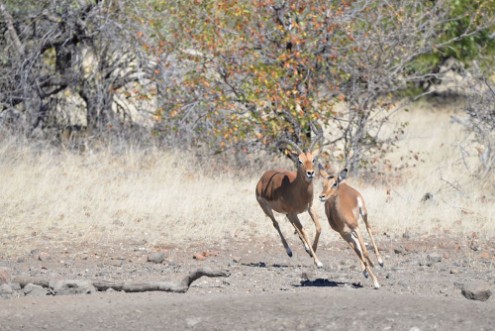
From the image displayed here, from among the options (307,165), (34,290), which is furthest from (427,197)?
(34,290)

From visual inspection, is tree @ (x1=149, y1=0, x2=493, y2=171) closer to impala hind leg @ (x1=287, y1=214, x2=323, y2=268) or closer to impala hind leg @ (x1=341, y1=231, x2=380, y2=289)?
impala hind leg @ (x1=287, y1=214, x2=323, y2=268)

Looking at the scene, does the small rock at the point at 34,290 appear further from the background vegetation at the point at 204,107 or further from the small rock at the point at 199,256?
the background vegetation at the point at 204,107

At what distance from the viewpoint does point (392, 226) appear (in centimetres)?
1240

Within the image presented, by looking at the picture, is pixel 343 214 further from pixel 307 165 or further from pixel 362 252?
pixel 307 165

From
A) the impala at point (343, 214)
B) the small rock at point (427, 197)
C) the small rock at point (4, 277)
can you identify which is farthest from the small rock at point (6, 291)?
the small rock at point (427, 197)

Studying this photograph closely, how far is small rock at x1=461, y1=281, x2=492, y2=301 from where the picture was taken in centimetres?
857

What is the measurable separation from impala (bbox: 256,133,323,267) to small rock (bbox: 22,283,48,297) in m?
2.78

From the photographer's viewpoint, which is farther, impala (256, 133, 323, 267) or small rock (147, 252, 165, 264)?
small rock (147, 252, 165, 264)

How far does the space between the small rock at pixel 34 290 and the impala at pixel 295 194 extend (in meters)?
2.78

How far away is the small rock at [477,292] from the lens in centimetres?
857

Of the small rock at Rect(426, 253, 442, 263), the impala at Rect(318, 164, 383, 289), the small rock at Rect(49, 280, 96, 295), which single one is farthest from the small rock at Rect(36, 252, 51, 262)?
the small rock at Rect(426, 253, 442, 263)

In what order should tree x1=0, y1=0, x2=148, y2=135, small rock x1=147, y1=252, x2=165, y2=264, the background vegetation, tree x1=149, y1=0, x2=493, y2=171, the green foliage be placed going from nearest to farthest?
1. small rock x1=147, y1=252, x2=165, y2=264
2. the background vegetation
3. tree x1=149, y1=0, x2=493, y2=171
4. tree x1=0, y1=0, x2=148, y2=135
5. the green foliage

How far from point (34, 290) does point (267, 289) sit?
6.87ft

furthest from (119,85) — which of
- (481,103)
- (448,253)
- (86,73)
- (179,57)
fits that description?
(448,253)
